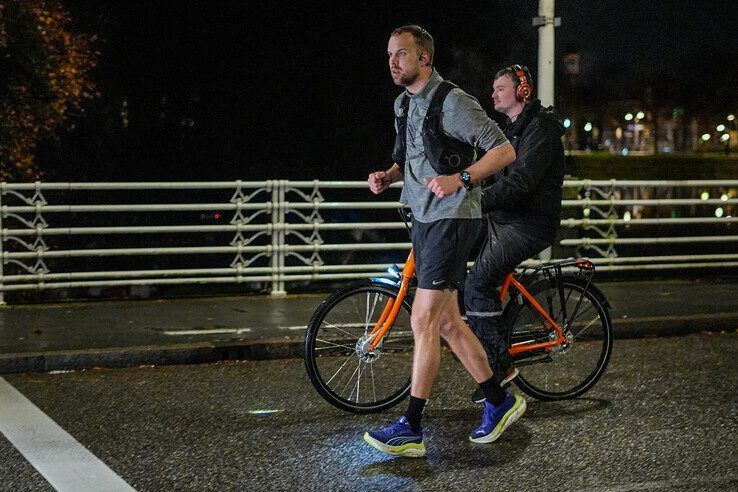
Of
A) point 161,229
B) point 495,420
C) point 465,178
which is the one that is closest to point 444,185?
point 465,178

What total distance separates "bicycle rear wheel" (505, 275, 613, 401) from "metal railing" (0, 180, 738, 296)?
3145 millimetres

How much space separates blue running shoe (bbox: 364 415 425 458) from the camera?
5277mm

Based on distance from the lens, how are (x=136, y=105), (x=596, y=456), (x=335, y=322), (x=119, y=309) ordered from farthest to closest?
1. (x=136, y=105)
2. (x=119, y=309)
3. (x=335, y=322)
4. (x=596, y=456)

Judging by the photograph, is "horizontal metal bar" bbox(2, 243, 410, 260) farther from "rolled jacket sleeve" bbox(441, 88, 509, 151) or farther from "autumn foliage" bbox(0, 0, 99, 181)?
"rolled jacket sleeve" bbox(441, 88, 509, 151)

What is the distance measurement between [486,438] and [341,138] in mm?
18415

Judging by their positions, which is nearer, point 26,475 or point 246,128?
point 26,475

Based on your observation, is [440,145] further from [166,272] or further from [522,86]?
[166,272]

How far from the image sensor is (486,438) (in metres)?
5.61

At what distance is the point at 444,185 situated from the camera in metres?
4.97

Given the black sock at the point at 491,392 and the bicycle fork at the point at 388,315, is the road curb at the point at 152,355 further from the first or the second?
the black sock at the point at 491,392

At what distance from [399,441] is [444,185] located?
1.33 meters

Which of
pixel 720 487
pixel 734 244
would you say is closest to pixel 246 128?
pixel 734 244

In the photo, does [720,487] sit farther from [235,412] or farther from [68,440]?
[68,440]

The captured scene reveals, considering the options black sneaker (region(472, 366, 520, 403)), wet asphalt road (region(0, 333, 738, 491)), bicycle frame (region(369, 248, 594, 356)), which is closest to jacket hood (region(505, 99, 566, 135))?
bicycle frame (region(369, 248, 594, 356))
